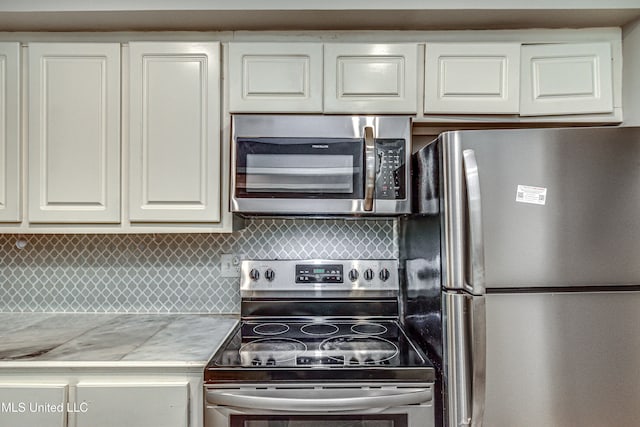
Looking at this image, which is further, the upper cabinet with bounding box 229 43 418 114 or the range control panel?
the range control panel

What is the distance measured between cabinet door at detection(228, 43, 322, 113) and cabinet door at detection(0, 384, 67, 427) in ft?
3.87

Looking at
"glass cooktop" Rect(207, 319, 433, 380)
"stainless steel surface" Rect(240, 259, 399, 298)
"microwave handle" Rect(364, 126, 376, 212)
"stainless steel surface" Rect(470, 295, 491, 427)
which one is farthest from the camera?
"stainless steel surface" Rect(240, 259, 399, 298)

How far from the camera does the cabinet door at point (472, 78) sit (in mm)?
1685

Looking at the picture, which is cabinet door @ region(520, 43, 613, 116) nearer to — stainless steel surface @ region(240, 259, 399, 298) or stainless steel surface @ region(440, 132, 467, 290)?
stainless steel surface @ region(440, 132, 467, 290)

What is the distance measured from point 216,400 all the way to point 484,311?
34.3 inches

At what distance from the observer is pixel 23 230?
1.74 metres

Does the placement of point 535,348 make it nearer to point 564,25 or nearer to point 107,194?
point 564,25

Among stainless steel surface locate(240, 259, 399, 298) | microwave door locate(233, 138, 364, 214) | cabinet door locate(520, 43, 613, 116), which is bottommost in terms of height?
stainless steel surface locate(240, 259, 399, 298)

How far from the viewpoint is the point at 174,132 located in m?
1.70

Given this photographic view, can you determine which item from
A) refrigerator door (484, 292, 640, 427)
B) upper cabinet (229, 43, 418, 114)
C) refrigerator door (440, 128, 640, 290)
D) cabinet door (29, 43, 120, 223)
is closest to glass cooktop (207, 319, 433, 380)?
refrigerator door (484, 292, 640, 427)

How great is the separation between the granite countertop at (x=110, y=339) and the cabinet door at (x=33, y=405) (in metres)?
0.08

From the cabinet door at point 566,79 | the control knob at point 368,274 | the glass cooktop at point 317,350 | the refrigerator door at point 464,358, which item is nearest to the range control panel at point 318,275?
the control knob at point 368,274

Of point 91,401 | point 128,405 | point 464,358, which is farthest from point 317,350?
point 91,401

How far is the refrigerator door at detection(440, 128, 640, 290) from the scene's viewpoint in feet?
4.17
